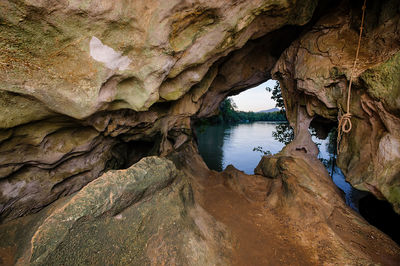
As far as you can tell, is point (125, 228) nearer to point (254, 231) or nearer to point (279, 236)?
point (254, 231)

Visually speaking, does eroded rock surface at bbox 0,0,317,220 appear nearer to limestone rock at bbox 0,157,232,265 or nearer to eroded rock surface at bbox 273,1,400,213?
eroded rock surface at bbox 273,1,400,213

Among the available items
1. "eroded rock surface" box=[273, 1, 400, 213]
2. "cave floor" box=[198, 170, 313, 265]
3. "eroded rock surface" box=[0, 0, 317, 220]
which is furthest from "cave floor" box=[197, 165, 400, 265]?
"eroded rock surface" box=[0, 0, 317, 220]

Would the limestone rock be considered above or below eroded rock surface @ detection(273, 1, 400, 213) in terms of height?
below

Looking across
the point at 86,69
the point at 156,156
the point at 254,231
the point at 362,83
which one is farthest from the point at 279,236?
the point at 86,69

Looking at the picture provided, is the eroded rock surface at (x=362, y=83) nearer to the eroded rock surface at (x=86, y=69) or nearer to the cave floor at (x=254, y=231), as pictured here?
the eroded rock surface at (x=86, y=69)

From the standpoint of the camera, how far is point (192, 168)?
7.25 meters

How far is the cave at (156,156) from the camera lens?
8.62ft

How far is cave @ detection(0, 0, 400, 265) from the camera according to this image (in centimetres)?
263

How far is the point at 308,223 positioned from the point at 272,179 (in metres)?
1.86

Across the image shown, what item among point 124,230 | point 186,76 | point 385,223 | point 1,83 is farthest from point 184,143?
point 385,223

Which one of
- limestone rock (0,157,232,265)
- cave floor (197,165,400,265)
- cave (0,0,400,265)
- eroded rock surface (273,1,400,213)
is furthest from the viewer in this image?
cave floor (197,165,400,265)

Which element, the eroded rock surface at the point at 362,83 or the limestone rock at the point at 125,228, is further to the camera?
the eroded rock surface at the point at 362,83

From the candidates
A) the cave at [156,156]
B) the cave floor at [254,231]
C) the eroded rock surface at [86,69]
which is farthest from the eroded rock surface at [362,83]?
the cave floor at [254,231]

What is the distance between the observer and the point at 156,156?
3855 millimetres
